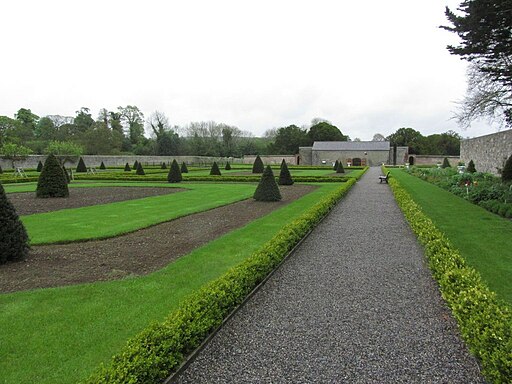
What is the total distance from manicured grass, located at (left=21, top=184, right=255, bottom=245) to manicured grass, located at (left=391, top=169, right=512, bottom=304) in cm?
718

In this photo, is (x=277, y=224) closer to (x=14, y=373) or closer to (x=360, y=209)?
(x=360, y=209)

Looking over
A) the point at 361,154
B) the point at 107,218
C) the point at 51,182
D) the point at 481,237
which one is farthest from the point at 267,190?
the point at 361,154

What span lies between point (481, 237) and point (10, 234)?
30.0 ft

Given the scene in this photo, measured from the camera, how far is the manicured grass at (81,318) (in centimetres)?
310

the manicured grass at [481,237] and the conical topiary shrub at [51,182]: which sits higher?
the conical topiary shrub at [51,182]

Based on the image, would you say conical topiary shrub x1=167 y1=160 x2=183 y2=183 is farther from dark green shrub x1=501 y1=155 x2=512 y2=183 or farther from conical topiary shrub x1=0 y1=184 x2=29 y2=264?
conical topiary shrub x1=0 y1=184 x2=29 y2=264

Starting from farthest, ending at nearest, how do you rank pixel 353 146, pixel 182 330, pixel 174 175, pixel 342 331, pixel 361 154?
pixel 353 146, pixel 361 154, pixel 174 175, pixel 342 331, pixel 182 330

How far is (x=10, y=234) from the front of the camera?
19.7 feet

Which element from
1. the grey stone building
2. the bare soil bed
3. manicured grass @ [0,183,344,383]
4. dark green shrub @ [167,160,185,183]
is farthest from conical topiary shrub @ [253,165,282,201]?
the grey stone building

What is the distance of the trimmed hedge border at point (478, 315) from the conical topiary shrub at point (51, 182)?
15148 mm

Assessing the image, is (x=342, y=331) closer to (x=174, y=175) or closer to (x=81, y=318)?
(x=81, y=318)

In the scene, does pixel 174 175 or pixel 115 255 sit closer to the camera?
pixel 115 255

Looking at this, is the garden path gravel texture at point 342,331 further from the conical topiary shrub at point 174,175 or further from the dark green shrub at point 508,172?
the conical topiary shrub at point 174,175

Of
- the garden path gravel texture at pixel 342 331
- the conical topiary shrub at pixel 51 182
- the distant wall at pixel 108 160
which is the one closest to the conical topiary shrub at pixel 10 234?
the garden path gravel texture at pixel 342 331
